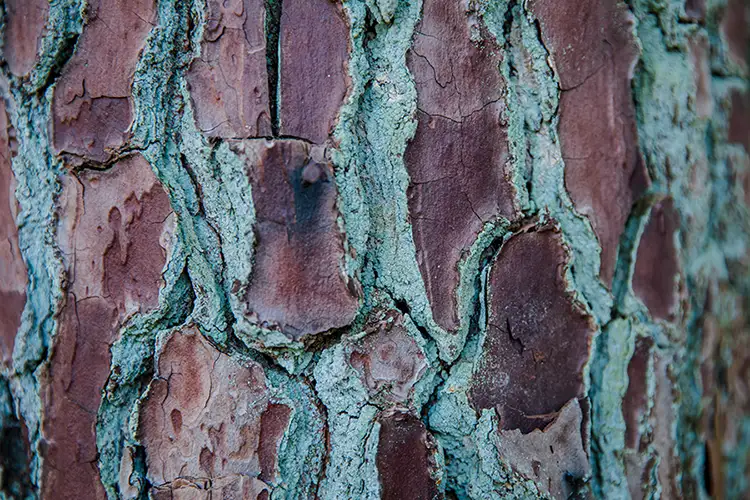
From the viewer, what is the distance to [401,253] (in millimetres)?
490

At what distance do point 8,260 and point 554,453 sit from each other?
58cm

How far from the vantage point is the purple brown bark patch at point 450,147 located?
492mm

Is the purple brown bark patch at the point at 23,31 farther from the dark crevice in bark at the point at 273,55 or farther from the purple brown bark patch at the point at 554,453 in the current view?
the purple brown bark patch at the point at 554,453

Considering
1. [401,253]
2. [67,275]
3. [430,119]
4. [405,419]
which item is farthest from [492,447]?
[67,275]

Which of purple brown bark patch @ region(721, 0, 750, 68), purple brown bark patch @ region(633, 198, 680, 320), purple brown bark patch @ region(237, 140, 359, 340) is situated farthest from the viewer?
purple brown bark patch @ region(721, 0, 750, 68)

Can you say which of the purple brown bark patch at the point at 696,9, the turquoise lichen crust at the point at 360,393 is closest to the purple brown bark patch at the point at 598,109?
the purple brown bark patch at the point at 696,9

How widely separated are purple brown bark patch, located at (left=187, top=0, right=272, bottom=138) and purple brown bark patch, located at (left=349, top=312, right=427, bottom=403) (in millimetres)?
203

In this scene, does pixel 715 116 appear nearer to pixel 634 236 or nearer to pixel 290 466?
pixel 634 236

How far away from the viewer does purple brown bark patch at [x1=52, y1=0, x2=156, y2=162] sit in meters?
0.48

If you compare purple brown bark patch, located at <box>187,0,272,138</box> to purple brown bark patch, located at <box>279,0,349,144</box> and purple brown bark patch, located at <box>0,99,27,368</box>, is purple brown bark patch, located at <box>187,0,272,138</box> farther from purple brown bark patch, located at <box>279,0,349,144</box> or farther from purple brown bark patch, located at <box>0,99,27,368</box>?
purple brown bark patch, located at <box>0,99,27,368</box>

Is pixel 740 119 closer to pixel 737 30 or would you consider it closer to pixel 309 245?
pixel 737 30

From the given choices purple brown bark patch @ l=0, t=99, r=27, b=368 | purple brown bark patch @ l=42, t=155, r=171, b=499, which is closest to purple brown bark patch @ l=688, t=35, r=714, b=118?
purple brown bark patch @ l=42, t=155, r=171, b=499

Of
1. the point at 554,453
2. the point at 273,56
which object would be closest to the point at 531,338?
the point at 554,453

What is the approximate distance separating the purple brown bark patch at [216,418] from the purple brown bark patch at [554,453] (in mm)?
218
